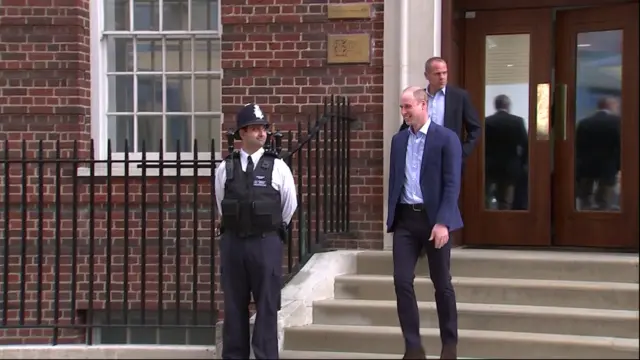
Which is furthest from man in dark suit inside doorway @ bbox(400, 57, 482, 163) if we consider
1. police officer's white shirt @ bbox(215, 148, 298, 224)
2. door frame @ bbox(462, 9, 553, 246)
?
police officer's white shirt @ bbox(215, 148, 298, 224)

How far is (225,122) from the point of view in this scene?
8.40 meters

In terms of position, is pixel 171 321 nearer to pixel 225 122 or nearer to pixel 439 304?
pixel 225 122

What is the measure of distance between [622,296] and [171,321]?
4.04 metres

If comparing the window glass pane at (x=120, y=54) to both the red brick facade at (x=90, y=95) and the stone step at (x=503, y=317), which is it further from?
the stone step at (x=503, y=317)

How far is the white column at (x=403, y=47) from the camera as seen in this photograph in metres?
7.91

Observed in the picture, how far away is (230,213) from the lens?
5.57m

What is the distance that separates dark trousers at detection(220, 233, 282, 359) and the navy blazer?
0.83 meters

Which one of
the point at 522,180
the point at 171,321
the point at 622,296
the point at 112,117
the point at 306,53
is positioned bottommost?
the point at 171,321

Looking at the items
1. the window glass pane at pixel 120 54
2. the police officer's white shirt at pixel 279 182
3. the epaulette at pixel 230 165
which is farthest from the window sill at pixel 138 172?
the epaulette at pixel 230 165

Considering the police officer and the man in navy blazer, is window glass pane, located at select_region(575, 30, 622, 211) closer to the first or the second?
the man in navy blazer

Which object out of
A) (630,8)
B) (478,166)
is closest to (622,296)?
(478,166)

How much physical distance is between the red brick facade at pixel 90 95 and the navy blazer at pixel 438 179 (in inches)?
87.5

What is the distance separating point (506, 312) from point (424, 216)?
1122 mm

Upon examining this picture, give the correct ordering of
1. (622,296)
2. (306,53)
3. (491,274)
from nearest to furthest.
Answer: (622,296), (491,274), (306,53)
